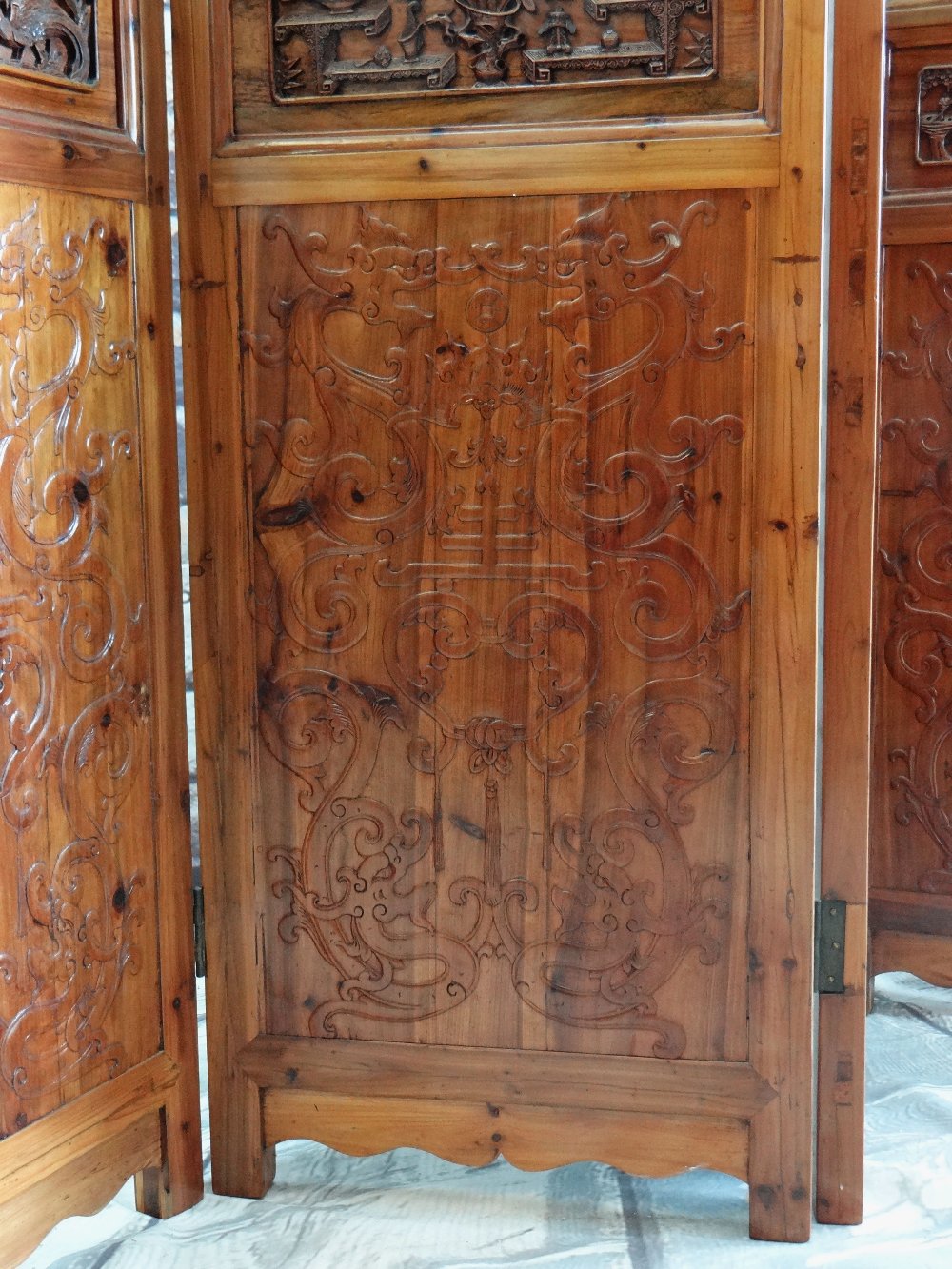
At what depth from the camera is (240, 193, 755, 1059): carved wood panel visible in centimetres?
173

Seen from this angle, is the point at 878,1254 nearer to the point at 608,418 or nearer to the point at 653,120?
the point at 608,418

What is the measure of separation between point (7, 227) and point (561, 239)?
0.67 meters

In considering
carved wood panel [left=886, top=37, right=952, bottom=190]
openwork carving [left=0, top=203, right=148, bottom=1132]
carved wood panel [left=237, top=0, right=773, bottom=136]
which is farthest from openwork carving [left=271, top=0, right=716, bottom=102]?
carved wood panel [left=886, top=37, right=952, bottom=190]

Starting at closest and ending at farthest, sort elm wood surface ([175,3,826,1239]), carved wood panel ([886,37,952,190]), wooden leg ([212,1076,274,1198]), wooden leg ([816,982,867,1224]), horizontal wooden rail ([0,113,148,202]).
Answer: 1. horizontal wooden rail ([0,113,148,202])
2. elm wood surface ([175,3,826,1239])
3. wooden leg ([816,982,867,1224])
4. wooden leg ([212,1076,274,1198])
5. carved wood panel ([886,37,952,190])

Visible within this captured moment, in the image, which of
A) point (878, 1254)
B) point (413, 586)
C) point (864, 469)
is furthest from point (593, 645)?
point (878, 1254)

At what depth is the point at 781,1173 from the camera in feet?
5.96

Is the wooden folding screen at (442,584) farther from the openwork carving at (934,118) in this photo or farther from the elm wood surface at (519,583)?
the openwork carving at (934,118)

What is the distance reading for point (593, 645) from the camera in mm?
1774

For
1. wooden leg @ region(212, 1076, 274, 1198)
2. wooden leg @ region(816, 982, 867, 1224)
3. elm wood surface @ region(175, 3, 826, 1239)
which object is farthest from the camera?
wooden leg @ region(212, 1076, 274, 1198)

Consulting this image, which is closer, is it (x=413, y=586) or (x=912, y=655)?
(x=413, y=586)

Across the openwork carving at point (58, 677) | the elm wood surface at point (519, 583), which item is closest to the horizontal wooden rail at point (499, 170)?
the elm wood surface at point (519, 583)

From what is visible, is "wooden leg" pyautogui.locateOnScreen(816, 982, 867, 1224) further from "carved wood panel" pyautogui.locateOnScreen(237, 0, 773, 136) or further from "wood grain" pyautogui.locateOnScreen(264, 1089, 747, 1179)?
"carved wood panel" pyautogui.locateOnScreen(237, 0, 773, 136)

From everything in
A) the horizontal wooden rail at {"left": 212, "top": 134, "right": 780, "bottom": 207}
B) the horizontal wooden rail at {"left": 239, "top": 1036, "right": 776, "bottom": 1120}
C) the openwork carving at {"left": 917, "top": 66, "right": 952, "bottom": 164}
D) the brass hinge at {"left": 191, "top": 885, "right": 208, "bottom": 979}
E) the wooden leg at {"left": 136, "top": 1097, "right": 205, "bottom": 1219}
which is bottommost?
the wooden leg at {"left": 136, "top": 1097, "right": 205, "bottom": 1219}

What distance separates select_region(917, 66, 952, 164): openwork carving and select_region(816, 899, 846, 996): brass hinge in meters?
1.31
